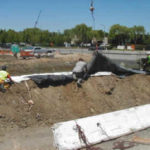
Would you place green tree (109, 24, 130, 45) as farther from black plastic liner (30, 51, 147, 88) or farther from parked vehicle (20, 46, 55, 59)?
black plastic liner (30, 51, 147, 88)

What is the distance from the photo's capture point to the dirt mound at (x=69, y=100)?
9.30m

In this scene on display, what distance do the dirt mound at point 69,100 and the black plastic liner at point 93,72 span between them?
27 centimetres

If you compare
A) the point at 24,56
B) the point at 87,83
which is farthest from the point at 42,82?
the point at 24,56

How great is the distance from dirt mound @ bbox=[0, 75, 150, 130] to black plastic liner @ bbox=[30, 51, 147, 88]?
27 cm

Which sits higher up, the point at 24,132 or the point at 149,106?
the point at 149,106

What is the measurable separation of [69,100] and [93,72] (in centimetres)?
303

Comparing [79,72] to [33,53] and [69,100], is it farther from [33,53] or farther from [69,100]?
[33,53]

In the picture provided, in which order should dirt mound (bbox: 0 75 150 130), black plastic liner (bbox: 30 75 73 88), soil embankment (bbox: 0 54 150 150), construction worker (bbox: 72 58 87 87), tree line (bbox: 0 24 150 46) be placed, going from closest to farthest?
1. soil embankment (bbox: 0 54 150 150)
2. dirt mound (bbox: 0 75 150 130)
3. black plastic liner (bbox: 30 75 73 88)
4. construction worker (bbox: 72 58 87 87)
5. tree line (bbox: 0 24 150 46)

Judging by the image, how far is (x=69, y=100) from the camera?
11438 mm

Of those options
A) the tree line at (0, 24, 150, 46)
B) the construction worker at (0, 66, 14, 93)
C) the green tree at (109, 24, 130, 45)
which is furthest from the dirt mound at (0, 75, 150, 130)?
the green tree at (109, 24, 130, 45)

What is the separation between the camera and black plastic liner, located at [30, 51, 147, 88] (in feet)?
37.0

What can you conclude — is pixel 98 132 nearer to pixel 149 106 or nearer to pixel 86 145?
pixel 86 145

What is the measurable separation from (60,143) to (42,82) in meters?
5.34

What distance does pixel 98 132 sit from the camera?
6.77 m
